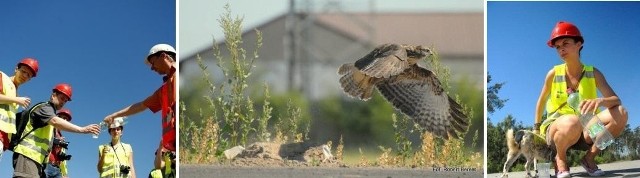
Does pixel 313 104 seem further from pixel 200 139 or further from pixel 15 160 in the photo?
pixel 15 160

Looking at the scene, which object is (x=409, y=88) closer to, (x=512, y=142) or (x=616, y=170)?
(x=512, y=142)

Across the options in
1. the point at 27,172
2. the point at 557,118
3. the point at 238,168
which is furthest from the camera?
the point at 238,168

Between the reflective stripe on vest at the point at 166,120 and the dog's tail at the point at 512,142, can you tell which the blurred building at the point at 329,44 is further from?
A: the reflective stripe on vest at the point at 166,120

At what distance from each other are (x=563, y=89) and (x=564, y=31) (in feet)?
1.34

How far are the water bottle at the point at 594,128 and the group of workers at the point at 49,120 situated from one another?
8.97 feet

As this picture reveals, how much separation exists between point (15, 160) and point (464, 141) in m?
3.27

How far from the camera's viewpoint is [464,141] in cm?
623

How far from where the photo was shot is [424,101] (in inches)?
249

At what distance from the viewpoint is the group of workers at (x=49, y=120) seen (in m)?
5.12

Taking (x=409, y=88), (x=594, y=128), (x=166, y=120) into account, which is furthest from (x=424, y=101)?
Answer: (x=166, y=120)

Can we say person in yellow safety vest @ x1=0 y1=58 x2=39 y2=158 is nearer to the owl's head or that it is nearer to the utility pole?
the utility pole

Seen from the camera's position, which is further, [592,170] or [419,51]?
[419,51]

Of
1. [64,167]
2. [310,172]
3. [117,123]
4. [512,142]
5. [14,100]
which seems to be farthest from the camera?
[310,172]

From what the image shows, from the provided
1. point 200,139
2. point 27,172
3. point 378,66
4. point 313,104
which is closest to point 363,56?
point 378,66
